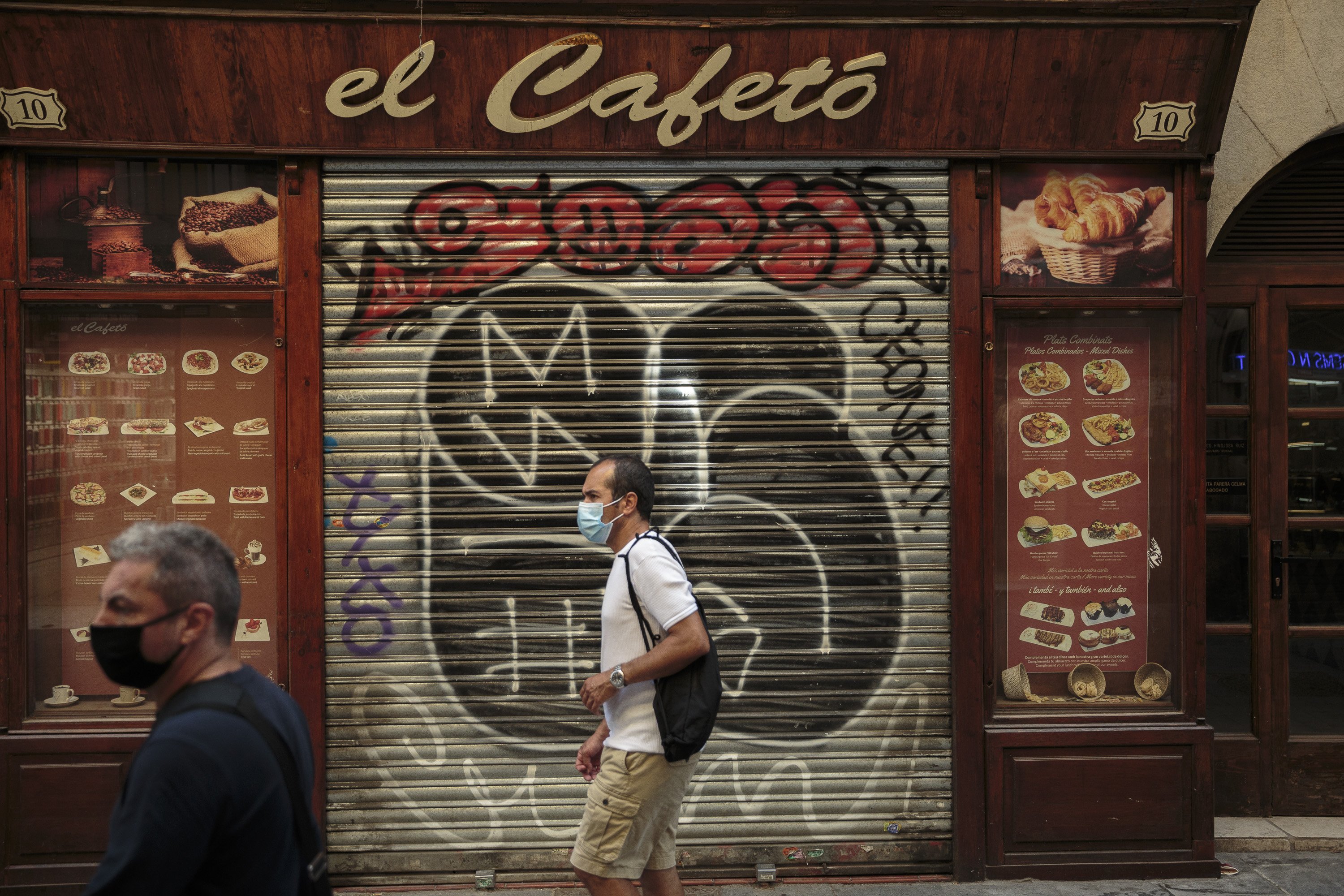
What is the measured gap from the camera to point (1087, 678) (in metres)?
5.10

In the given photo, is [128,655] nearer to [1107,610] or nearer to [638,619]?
[638,619]

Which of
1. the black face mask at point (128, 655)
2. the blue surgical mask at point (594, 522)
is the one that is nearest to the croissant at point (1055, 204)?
the blue surgical mask at point (594, 522)

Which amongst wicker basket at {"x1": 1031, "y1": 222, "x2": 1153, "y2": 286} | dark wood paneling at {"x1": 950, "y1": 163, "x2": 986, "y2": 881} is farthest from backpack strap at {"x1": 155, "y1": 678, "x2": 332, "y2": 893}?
wicker basket at {"x1": 1031, "y1": 222, "x2": 1153, "y2": 286}

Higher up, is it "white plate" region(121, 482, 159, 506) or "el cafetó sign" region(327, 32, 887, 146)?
→ "el cafetó sign" region(327, 32, 887, 146)

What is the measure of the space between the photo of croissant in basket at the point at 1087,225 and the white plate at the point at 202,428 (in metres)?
4.16

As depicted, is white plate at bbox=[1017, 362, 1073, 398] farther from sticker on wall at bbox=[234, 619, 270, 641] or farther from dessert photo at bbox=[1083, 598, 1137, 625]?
sticker on wall at bbox=[234, 619, 270, 641]

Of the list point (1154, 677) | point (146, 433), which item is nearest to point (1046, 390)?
point (1154, 677)

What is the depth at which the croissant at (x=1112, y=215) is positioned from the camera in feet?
16.4

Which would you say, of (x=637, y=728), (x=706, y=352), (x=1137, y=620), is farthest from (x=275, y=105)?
(x=1137, y=620)

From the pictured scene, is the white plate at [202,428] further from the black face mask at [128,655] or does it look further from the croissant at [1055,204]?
the croissant at [1055,204]

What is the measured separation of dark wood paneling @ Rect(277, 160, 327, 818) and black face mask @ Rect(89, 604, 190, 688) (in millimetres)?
2801

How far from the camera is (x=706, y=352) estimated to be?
194 inches

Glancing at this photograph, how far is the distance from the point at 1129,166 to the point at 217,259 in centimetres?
473

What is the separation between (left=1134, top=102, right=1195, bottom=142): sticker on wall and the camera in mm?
4844
